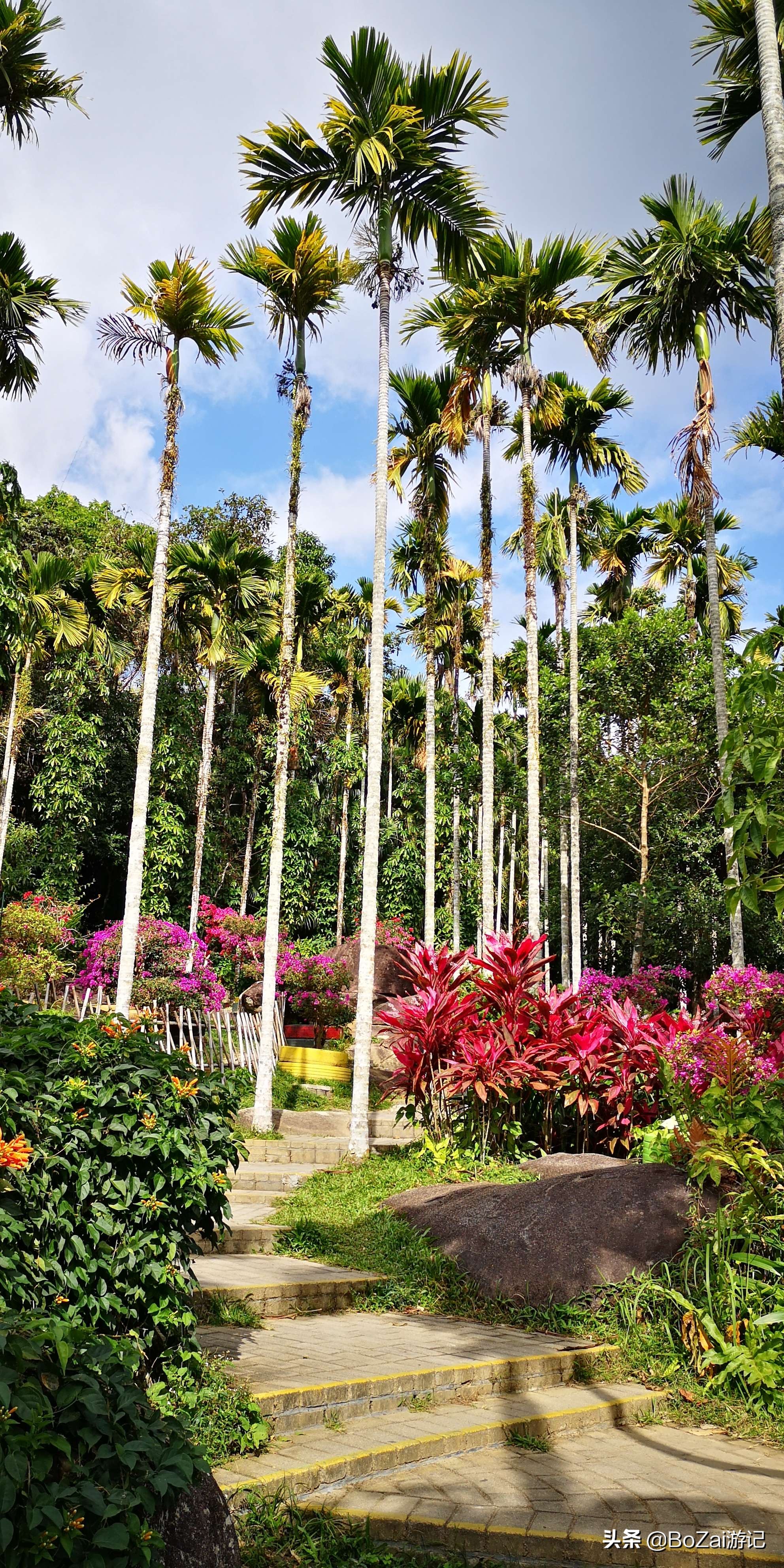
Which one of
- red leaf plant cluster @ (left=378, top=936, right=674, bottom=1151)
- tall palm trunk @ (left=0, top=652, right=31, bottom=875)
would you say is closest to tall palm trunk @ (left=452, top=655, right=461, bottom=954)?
tall palm trunk @ (left=0, top=652, right=31, bottom=875)

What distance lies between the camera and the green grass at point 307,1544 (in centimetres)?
294

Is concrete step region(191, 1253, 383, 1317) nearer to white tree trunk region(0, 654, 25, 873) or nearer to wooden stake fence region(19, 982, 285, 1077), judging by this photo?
wooden stake fence region(19, 982, 285, 1077)

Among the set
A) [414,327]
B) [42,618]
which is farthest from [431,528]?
[42,618]

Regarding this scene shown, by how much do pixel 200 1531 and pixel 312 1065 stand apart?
1567 centimetres

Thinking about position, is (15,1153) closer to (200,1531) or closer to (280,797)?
(200,1531)

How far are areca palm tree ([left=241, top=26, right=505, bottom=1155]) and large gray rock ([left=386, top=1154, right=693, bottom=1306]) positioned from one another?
414 cm

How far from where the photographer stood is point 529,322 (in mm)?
14516

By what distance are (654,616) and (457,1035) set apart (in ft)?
47.5

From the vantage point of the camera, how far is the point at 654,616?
21062 mm

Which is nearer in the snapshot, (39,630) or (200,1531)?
(200,1531)

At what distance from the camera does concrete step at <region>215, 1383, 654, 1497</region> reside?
3.41 metres

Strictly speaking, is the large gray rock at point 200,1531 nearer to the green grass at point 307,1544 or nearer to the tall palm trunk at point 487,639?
the green grass at point 307,1544

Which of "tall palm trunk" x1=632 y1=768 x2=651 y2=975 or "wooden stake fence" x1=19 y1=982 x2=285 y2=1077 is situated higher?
"tall palm trunk" x1=632 y1=768 x2=651 y2=975

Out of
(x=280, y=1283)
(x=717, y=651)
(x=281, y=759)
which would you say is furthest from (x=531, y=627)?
(x=280, y=1283)
